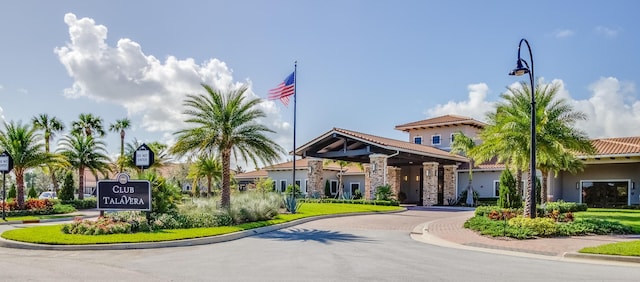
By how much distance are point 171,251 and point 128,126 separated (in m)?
44.9

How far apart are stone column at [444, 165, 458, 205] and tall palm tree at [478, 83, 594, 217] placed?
48.6 ft

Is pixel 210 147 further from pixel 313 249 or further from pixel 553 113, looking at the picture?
pixel 553 113

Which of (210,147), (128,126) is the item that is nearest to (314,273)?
(210,147)

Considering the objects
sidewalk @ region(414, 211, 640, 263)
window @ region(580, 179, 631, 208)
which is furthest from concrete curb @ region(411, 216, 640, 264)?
window @ region(580, 179, 631, 208)

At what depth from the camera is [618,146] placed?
3181cm

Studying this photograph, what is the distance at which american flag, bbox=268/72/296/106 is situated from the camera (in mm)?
28984

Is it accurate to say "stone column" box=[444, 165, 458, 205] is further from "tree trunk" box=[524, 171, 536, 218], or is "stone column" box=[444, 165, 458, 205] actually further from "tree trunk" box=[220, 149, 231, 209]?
"tree trunk" box=[220, 149, 231, 209]

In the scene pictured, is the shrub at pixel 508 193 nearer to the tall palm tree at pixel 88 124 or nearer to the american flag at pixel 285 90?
the american flag at pixel 285 90

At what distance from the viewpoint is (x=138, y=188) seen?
16781mm

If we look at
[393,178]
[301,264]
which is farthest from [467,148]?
[301,264]

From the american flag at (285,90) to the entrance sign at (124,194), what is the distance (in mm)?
13292

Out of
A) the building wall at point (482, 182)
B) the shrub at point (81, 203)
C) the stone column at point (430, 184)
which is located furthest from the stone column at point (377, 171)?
the shrub at point (81, 203)

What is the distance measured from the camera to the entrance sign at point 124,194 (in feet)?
54.6

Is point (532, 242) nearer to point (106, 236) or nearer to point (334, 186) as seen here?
point (106, 236)
